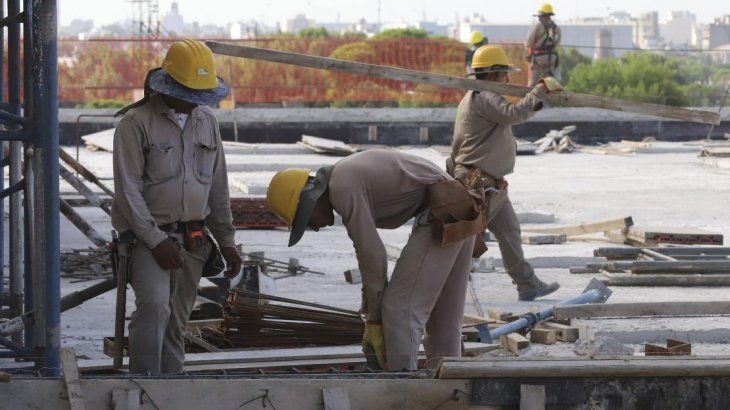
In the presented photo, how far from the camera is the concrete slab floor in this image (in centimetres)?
976

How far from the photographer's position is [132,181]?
6605 mm

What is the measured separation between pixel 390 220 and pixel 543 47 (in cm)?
1969

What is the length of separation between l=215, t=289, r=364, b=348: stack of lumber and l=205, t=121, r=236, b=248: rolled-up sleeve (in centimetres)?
80

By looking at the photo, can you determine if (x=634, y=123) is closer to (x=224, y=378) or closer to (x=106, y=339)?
(x=106, y=339)

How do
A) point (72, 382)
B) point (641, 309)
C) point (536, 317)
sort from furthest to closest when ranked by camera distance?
1. point (641, 309)
2. point (536, 317)
3. point (72, 382)

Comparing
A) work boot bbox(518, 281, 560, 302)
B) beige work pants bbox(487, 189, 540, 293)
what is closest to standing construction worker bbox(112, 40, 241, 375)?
beige work pants bbox(487, 189, 540, 293)

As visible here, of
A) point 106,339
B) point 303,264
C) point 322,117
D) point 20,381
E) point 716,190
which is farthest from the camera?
point 322,117

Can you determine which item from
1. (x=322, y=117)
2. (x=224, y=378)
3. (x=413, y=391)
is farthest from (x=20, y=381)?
(x=322, y=117)

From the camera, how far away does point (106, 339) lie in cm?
792

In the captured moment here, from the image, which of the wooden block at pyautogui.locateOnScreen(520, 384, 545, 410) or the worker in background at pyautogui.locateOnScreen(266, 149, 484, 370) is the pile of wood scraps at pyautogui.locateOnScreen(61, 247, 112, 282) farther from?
the wooden block at pyautogui.locateOnScreen(520, 384, 545, 410)

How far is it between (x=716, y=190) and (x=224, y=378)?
15.1 m

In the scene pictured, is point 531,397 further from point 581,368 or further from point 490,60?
point 490,60

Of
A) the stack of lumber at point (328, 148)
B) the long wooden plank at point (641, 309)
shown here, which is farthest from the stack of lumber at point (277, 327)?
Result: the stack of lumber at point (328, 148)

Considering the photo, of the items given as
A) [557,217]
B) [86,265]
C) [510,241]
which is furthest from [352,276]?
[557,217]
